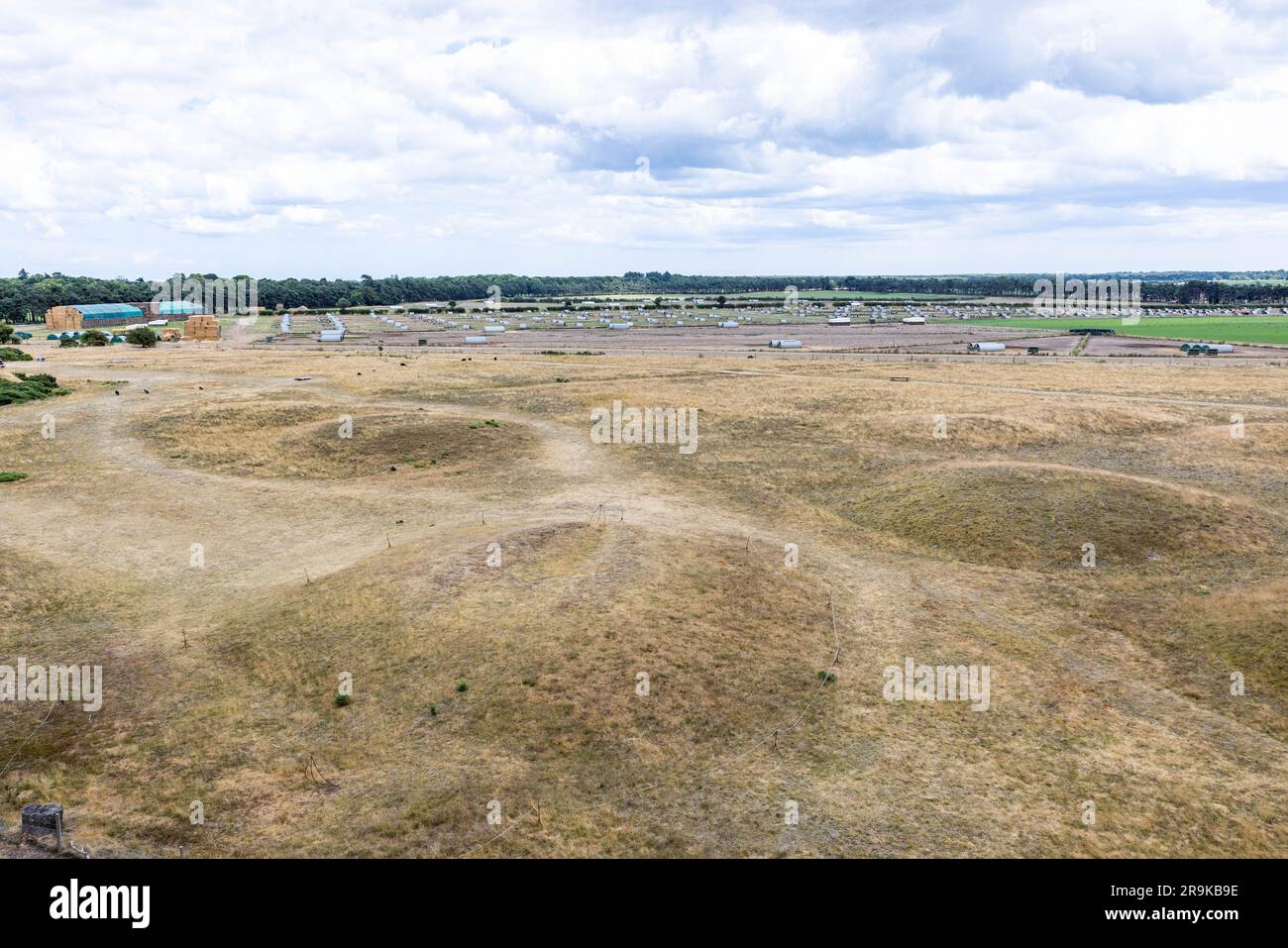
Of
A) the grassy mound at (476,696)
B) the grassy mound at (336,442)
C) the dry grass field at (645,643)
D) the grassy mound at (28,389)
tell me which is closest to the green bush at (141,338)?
the grassy mound at (28,389)

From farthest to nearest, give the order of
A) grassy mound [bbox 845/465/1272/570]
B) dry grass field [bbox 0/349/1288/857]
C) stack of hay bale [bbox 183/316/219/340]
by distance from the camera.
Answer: stack of hay bale [bbox 183/316/219/340] < grassy mound [bbox 845/465/1272/570] < dry grass field [bbox 0/349/1288/857]

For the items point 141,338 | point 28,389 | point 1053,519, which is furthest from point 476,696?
point 141,338

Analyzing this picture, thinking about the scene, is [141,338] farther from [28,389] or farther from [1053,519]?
[1053,519]

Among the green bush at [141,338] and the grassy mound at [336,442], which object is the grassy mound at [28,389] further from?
the green bush at [141,338]

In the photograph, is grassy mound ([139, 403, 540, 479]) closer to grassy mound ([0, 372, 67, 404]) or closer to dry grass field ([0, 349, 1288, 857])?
dry grass field ([0, 349, 1288, 857])

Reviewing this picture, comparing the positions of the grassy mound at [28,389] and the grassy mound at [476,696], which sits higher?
the grassy mound at [28,389]

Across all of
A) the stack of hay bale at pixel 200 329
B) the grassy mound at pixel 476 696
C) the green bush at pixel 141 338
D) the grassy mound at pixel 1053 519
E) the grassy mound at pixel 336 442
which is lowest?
the grassy mound at pixel 476 696

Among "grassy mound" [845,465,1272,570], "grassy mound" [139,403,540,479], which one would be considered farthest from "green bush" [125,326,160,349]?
"grassy mound" [845,465,1272,570]
